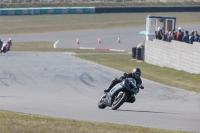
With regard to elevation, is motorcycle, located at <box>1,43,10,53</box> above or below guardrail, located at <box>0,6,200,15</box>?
above

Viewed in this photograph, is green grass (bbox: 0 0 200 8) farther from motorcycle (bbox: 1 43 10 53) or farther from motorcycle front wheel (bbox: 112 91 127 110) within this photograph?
motorcycle front wheel (bbox: 112 91 127 110)

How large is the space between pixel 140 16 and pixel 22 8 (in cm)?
1374

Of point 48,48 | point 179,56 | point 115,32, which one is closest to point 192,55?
point 179,56

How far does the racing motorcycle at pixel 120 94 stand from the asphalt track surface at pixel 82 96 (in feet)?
0.68

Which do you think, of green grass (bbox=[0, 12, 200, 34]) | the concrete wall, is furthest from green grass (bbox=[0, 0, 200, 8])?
the concrete wall

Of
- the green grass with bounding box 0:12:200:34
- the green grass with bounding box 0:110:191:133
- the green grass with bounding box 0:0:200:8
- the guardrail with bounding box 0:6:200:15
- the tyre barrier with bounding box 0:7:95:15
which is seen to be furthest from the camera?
the green grass with bounding box 0:0:200:8

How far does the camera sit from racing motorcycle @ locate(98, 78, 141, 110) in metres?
13.9

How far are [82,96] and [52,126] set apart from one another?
774cm

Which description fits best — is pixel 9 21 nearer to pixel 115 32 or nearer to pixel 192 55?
pixel 115 32

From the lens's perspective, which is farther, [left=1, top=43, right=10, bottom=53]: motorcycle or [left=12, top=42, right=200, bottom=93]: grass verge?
[left=1, top=43, right=10, bottom=53]: motorcycle

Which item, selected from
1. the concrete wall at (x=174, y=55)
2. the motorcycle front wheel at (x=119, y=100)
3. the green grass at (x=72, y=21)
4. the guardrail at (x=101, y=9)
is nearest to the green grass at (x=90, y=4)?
the guardrail at (x=101, y=9)

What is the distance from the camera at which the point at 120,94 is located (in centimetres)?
1410

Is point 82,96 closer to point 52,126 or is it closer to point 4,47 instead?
point 52,126

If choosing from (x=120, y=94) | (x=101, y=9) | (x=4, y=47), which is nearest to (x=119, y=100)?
(x=120, y=94)
